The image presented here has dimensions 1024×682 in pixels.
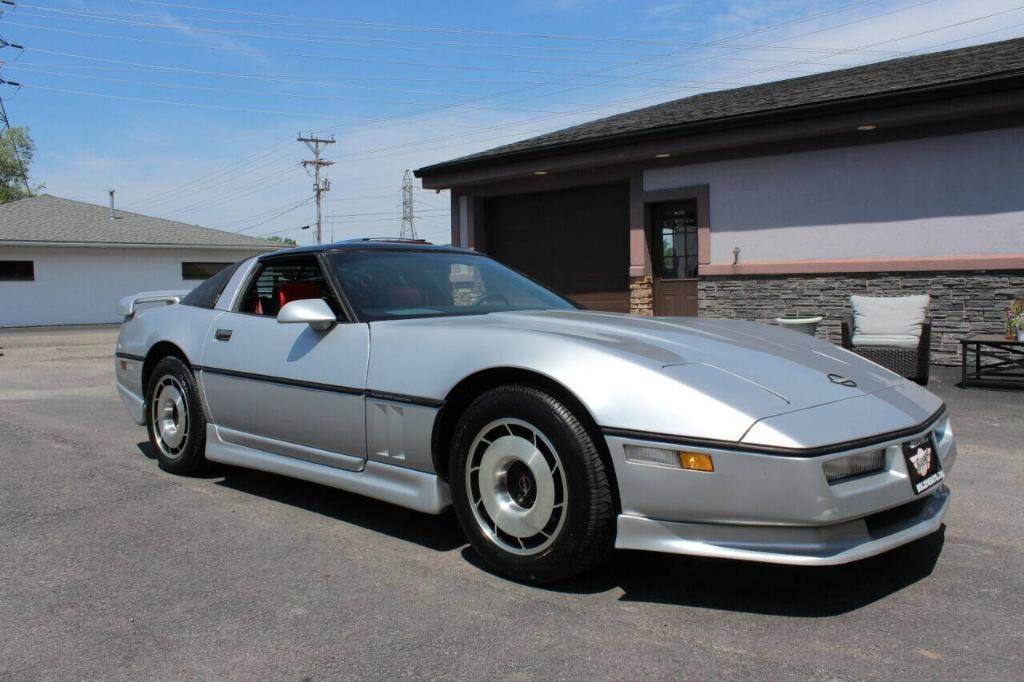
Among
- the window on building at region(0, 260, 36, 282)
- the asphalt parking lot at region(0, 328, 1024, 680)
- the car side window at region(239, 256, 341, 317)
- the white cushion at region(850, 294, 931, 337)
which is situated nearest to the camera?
the asphalt parking lot at region(0, 328, 1024, 680)

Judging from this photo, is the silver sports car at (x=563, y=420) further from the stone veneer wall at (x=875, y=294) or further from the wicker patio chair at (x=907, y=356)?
the stone veneer wall at (x=875, y=294)

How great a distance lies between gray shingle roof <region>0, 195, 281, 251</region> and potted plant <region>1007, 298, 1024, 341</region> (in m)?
24.5

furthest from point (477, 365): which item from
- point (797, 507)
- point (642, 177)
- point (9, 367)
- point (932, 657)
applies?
point (9, 367)

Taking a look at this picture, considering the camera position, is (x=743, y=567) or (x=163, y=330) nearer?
(x=743, y=567)

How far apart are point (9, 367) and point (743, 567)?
12960 mm

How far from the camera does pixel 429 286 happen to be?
4457 millimetres

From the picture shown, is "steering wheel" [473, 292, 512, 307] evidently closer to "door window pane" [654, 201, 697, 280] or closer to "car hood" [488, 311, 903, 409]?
"car hood" [488, 311, 903, 409]

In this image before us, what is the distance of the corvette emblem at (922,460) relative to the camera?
2.99 metres

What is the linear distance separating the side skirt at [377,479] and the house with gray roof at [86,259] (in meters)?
22.1

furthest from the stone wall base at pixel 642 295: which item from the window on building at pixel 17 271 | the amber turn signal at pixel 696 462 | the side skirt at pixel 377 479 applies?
the window on building at pixel 17 271

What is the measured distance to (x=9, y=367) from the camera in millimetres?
13070

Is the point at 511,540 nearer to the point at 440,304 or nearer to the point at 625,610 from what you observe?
the point at 625,610

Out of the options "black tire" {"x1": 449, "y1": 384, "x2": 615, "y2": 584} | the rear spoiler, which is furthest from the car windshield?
the rear spoiler

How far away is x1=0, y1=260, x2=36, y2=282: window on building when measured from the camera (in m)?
27.0
